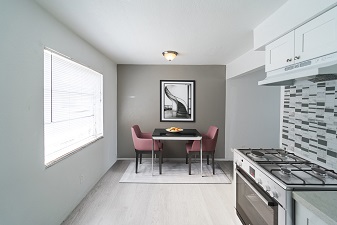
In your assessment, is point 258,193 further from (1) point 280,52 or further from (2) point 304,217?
(1) point 280,52

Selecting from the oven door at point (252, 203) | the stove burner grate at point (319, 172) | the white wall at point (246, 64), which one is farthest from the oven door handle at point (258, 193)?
the white wall at point (246, 64)

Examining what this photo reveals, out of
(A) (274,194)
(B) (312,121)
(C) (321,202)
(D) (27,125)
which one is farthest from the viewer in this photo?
(B) (312,121)

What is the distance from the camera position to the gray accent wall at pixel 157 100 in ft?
15.8

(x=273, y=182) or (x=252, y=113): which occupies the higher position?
(x=252, y=113)

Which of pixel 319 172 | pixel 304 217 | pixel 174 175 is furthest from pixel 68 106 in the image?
pixel 319 172

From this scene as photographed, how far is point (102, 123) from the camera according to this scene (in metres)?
3.81

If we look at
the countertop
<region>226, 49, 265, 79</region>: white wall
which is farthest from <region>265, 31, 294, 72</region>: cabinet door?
the countertop

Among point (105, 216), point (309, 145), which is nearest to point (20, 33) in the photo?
point (105, 216)

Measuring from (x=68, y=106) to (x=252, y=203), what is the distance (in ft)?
8.09

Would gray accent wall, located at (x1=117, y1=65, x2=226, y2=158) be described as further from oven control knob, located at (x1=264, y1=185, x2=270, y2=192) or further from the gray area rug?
oven control knob, located at (x1=264, y1=185, x2=270, y2=192)

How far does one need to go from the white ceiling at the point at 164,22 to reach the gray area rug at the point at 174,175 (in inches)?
93.9

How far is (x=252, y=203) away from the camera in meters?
1.78

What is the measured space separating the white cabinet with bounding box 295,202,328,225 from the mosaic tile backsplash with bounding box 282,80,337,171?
667mm

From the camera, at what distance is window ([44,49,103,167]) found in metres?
2.16
